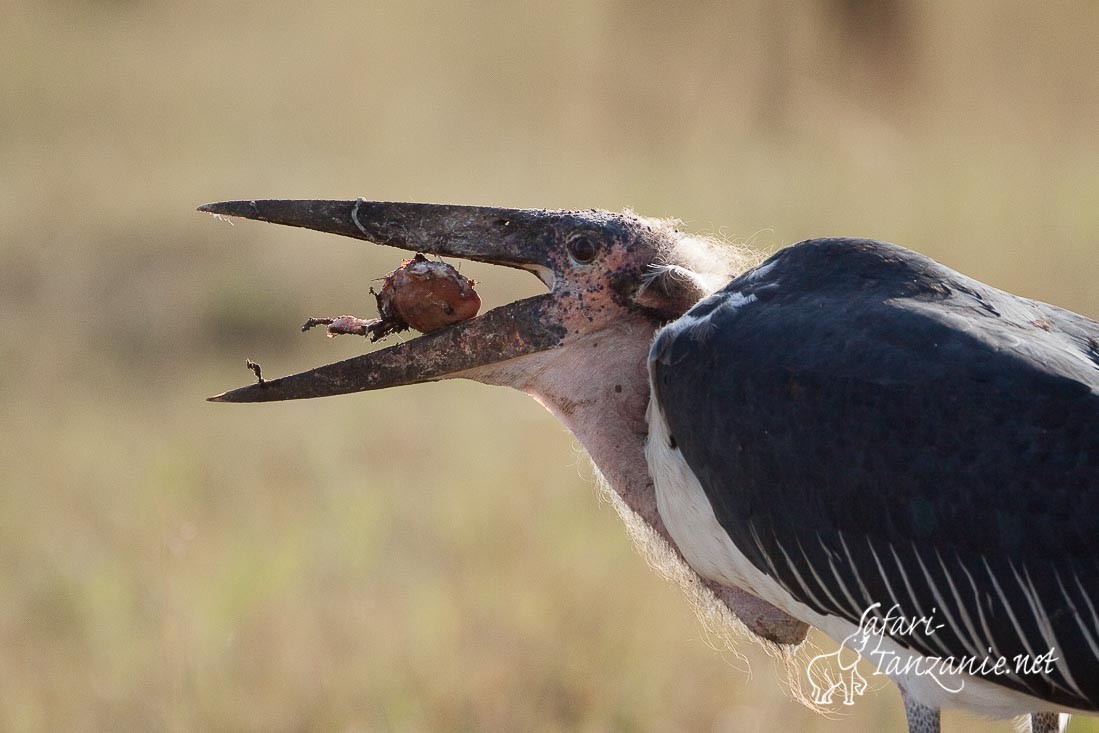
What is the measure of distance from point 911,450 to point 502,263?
1.19 meters

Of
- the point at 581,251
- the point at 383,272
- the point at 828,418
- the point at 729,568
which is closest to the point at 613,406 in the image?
the point at 581,251

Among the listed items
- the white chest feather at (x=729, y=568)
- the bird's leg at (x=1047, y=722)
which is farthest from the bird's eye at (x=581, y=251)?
the bird's leg at (x=1047, y=722)

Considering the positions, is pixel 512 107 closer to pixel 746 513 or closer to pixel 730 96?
pixel 730 96

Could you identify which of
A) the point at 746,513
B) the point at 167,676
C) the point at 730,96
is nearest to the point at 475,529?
the point at 167,676

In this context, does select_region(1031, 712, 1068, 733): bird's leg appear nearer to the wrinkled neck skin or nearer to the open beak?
the wrinkled neck skin

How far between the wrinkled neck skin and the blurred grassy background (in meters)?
0.58

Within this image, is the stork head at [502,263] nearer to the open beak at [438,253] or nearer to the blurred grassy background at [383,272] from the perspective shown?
the open beak at [438,253]

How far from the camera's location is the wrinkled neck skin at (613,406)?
124 inches

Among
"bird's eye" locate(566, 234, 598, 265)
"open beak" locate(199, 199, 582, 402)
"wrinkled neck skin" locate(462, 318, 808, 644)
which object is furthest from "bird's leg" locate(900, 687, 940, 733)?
"bird's eye" locate(566, 234, 598, 265)

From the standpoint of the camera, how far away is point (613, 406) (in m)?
3.19

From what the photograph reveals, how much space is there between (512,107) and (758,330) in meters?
11.7

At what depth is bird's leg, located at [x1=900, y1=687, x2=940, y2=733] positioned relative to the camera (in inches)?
105

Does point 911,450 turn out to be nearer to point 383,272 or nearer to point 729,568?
point 729,568

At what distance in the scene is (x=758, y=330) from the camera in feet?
8.90
